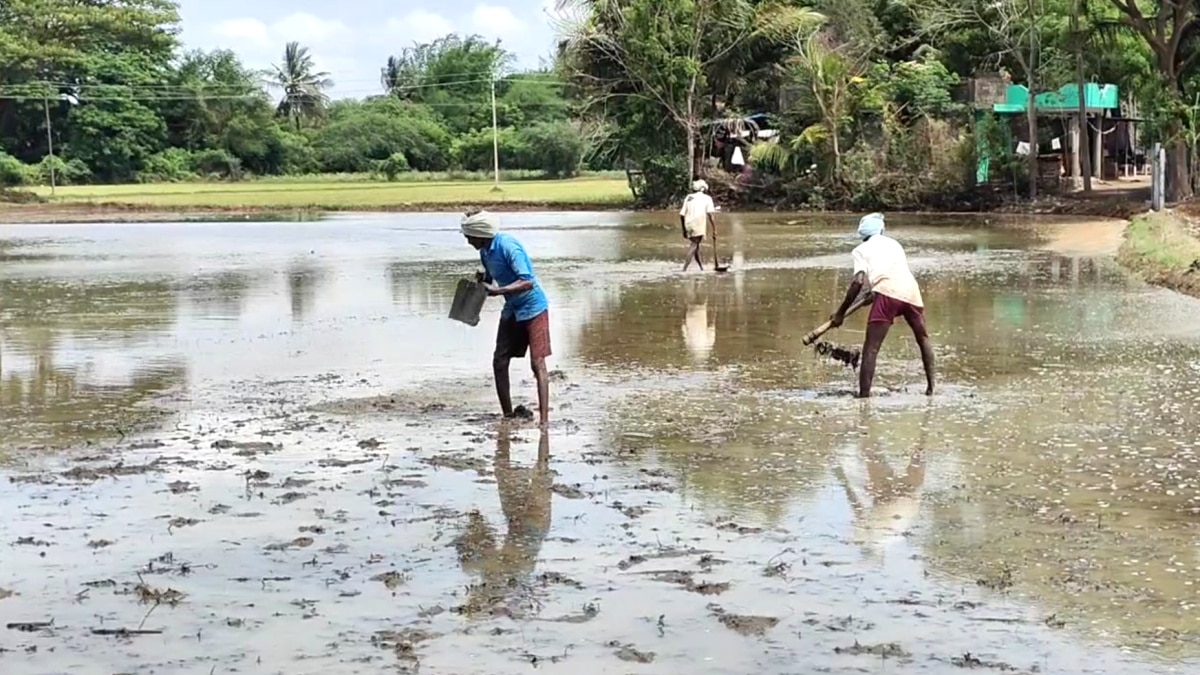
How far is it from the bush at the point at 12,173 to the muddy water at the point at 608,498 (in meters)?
53.0

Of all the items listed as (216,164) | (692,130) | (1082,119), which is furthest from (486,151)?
(1082,119)

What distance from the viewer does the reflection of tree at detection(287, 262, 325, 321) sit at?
1784 cm

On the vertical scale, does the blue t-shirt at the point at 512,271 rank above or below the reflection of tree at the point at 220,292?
above

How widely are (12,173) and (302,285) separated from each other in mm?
49768

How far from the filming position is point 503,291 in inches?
378

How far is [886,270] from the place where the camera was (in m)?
10.4

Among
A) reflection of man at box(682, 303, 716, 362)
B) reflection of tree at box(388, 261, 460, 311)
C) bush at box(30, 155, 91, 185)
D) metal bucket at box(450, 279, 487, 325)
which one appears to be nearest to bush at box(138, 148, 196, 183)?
bush at box(30, 155, 91, 185)

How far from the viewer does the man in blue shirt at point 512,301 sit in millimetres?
9617

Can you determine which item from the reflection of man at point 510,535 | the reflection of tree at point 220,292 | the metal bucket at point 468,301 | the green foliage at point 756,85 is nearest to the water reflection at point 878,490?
the reflection of man at point 510,535

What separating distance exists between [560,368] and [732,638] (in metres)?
7.14

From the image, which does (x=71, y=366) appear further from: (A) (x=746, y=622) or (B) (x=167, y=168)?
(B) (x=167, y=168)

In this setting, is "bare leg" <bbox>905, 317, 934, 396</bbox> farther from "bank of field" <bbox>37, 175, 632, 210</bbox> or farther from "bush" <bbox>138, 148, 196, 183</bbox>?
"bush" <bbox>138, 148, 196, 183</bbox>

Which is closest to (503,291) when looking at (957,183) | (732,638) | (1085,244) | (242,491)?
(242,491)

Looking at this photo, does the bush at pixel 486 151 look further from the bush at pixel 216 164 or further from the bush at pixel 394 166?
the bush at pixel 216 164
